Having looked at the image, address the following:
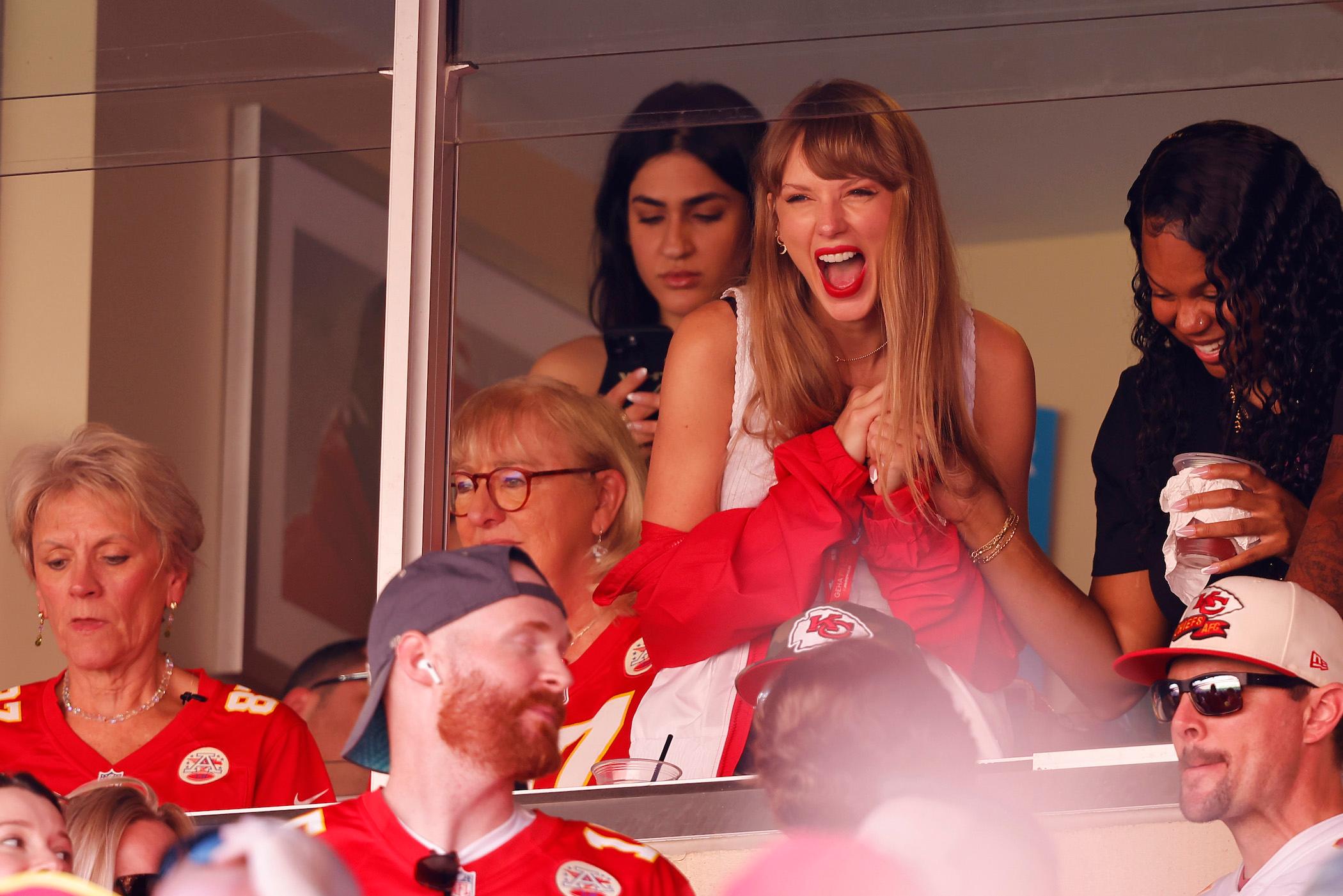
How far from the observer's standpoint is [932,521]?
3.06 metres

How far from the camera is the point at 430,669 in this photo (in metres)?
2.13

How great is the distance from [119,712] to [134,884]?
3.46 feet

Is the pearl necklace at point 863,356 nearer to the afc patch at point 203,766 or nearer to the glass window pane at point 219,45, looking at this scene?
the glass window pane at point 219,45

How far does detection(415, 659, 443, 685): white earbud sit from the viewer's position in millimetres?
2123

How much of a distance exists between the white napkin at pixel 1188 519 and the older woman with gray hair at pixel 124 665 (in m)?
1.81

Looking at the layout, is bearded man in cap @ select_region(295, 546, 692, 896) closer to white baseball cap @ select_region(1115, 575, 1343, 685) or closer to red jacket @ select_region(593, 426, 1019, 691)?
red jacket @ select_region(593, 426, 1019, 691)

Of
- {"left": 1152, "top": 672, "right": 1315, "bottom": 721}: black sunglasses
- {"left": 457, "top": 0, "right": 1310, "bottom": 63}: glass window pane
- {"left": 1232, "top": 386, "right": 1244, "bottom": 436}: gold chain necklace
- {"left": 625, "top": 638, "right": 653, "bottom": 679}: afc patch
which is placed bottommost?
{"left": 625, "top": 638, "right": 653, "bottom": 679}: afc patch

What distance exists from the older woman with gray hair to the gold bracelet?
4.73ft

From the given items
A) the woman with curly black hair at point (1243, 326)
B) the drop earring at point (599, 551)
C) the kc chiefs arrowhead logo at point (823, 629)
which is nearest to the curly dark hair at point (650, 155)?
the drop earring at point (599, 551)

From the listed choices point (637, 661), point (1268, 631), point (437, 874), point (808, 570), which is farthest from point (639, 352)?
point (437, 874)

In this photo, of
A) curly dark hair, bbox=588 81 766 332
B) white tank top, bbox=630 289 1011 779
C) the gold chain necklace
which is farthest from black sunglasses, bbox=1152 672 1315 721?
curly dark hair, bbox=588 81 766 332

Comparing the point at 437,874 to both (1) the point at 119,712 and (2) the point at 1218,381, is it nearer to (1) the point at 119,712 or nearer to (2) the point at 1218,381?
(1) the point at 119,712

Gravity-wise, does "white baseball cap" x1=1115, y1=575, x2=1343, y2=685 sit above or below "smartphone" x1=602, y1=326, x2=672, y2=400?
below

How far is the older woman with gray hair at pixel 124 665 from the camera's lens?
10.9 feet
